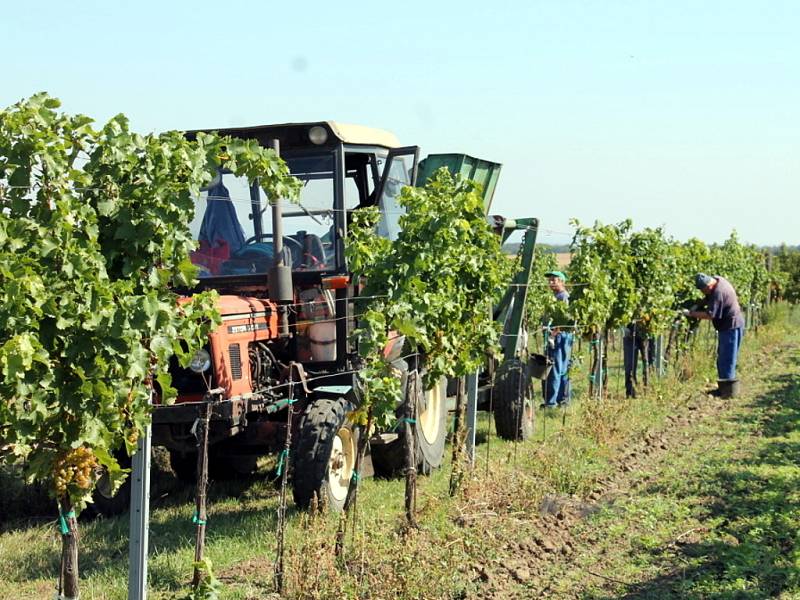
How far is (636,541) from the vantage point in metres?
6.52

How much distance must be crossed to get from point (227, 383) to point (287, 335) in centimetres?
66

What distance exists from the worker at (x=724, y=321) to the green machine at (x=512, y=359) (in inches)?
147

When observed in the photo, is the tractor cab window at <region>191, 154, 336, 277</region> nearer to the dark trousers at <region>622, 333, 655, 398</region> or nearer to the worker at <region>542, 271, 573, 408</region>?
the worker at <region>542, 271, 573, 408</region>

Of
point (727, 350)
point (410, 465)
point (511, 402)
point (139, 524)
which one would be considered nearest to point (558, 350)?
Result: point (511, 402)

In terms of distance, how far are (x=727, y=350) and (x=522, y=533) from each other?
7.36 meters

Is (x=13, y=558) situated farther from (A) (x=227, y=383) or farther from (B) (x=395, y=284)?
(B) (x=395, y=284)

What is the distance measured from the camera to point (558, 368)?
11.9 metres

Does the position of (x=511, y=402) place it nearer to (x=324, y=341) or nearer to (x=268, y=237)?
(x=324, y=341)

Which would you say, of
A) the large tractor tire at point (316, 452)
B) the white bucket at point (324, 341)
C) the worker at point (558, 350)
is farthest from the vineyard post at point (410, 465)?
the worker at point (558, 350)

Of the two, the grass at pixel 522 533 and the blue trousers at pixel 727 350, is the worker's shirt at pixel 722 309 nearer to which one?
the blue trousers at pixel 727 350

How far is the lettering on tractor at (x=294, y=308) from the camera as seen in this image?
6500 millimetres

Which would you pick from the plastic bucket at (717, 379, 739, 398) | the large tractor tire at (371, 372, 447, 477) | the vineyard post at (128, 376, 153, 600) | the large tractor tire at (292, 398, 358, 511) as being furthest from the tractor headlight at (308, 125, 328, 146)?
the plastic bucket at (717, 379, 739, 398)

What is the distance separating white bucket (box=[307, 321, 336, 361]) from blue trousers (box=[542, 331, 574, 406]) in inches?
196

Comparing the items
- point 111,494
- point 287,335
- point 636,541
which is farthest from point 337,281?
point 111,494
